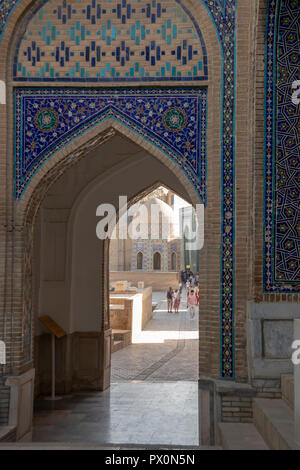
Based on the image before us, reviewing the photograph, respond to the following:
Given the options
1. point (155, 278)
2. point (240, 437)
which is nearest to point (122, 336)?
point (240, 437)

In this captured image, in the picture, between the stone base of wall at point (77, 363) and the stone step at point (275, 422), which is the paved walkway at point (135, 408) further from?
the stone step at point (275, 422)

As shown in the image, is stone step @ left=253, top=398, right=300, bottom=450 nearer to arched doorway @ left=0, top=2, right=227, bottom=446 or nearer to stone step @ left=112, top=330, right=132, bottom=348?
arched doorway @ left=0, top=2, right=227, bottom=446

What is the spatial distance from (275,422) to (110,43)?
3.50 m

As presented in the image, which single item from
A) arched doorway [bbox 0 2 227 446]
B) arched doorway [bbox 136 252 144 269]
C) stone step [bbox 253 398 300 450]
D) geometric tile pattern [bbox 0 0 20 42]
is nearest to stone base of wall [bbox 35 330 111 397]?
arched doorway [bbox 0 2 227 446]

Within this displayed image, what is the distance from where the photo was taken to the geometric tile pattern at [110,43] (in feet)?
15.3

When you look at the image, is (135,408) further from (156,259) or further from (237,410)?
Result: (156,259)

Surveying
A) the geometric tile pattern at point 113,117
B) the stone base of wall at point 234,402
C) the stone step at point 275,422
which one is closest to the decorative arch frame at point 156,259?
the geometric tile pattern at point 113,117

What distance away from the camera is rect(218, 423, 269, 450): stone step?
11.8 feet

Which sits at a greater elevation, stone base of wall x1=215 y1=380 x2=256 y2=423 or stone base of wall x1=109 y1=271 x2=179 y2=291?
stone base of wall x1=109 y1=271 x2=179 y2=291

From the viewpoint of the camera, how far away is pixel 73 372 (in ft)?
23.4

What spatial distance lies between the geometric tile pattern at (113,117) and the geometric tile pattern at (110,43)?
155 millimetres

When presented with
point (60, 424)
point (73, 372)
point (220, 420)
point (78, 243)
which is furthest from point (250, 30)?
point (73, 372)

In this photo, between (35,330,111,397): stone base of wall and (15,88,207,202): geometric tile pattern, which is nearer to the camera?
(15,88,207,202): geometric tile pattern

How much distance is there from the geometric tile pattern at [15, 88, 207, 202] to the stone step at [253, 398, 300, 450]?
1801 millimetres
